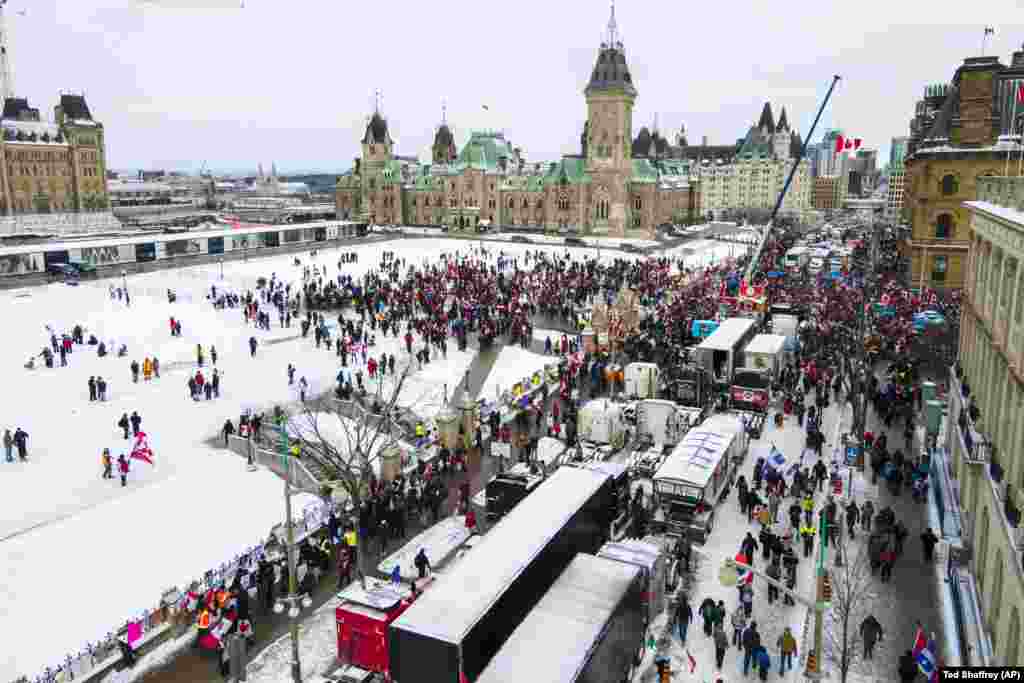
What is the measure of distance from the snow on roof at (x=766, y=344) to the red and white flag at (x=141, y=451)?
69.1ft

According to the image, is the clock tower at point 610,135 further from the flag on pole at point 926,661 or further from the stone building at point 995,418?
the flag on pole at point 926,661

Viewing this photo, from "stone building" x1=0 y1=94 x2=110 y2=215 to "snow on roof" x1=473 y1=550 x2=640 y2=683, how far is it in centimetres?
11491

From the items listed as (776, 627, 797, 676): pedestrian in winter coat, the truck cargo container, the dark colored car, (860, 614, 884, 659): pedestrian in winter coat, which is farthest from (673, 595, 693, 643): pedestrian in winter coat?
the dark colored car

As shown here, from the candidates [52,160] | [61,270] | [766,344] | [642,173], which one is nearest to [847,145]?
[766,344]

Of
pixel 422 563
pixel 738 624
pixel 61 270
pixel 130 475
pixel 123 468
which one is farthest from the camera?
pixel 61 270

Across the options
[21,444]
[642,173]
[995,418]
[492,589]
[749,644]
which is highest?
[642,173]

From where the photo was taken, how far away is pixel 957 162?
47219mm

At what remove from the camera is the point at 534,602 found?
11.9m

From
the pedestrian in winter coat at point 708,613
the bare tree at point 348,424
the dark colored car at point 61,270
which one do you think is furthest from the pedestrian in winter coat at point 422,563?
the dark colored car at point 61,270

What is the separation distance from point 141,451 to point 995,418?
860 inches

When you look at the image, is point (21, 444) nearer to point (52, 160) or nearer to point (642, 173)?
point (642, 173)

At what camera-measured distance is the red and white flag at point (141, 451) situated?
21.2 meters

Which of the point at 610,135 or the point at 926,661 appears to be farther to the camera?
the point at 610,135

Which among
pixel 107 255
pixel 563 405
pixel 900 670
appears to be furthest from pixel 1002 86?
pixel 107 255
